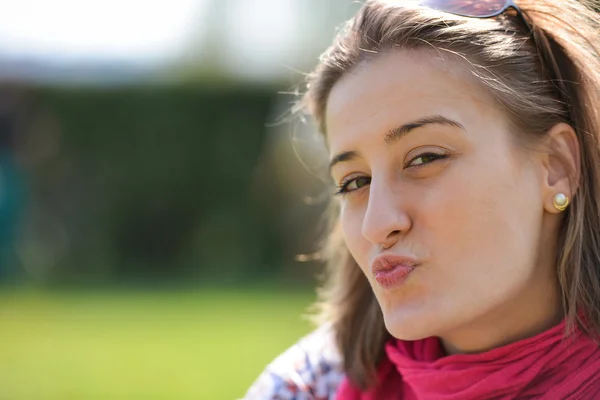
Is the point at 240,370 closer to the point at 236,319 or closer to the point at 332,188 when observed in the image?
the point at 236,319

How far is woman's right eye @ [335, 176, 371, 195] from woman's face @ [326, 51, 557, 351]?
0.07 m

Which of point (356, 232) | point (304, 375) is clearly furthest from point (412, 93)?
point (304, 375)

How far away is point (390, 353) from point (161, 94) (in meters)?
12.4

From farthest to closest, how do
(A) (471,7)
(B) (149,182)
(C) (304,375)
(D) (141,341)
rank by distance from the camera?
(B) (149,182)
(D) (141,341)
(C) (304,375)
(A) (471,7)

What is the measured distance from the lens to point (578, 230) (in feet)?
7.59

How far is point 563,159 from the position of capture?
236cm

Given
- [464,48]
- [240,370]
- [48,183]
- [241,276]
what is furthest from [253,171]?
[464,48]

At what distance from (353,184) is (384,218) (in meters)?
0.29

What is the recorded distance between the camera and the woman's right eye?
2.45 metres

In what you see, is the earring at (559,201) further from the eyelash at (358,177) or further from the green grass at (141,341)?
the green grass at (141,341)

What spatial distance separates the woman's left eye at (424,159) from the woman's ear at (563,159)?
36 cm

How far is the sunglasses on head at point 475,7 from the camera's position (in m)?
2.41

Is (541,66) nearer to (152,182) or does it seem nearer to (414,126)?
(414,126)

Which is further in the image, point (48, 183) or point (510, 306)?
point (48, 183)
